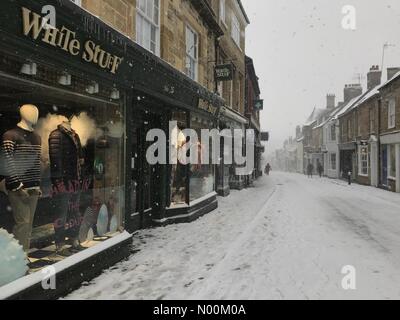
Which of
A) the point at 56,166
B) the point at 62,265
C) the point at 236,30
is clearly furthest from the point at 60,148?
Result: the point at 236,30

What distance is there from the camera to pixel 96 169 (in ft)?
21.4

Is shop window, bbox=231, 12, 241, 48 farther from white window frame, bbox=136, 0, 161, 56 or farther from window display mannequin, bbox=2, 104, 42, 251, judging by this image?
window display mannequin, bbox=2, 104, 42, 251

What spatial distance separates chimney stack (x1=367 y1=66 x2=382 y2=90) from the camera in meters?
33.3

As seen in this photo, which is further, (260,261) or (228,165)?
(228,165)

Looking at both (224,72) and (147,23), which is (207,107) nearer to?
(224,72)

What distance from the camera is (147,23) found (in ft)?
29.1

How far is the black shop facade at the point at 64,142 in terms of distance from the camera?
4.31m

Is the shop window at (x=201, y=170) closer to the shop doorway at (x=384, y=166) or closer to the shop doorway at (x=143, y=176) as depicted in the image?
the shop doorway at (x=143, y=176)

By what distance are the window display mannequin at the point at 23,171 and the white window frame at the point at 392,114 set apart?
70.7ft

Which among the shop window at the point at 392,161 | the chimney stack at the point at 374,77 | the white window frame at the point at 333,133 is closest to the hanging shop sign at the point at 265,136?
the white window frame at the point at 333,133

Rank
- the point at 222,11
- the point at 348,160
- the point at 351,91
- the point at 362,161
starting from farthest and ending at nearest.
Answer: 1. the point at 351,91
2. the point at 348,160
3. the point at 362,161
4. the point at 222,11

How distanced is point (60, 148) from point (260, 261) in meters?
3.78

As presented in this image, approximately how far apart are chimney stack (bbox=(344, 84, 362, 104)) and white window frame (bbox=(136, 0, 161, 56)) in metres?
38.4
